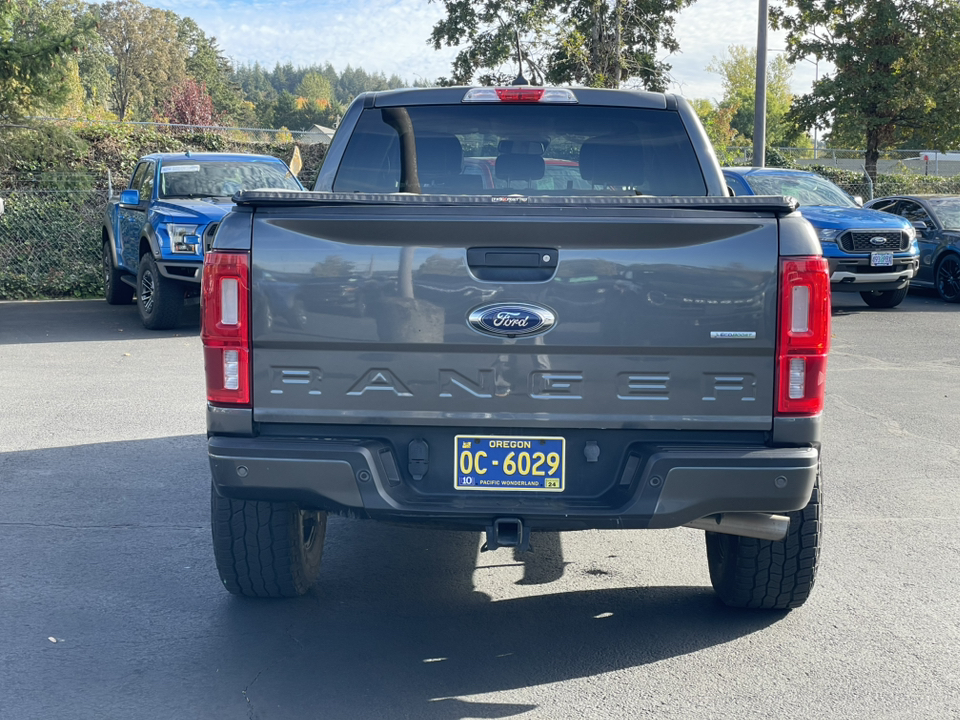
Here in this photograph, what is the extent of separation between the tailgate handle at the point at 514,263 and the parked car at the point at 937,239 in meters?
14.3

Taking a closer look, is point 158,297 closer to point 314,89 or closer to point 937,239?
point 937,239

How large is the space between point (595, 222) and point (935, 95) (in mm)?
28160

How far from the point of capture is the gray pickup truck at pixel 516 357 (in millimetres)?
3564

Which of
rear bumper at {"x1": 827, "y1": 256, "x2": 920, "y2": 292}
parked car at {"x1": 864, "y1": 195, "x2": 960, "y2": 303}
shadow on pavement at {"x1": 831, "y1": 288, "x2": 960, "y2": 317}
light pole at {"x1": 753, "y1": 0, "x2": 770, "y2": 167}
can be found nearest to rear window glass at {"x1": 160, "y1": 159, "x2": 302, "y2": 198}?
rear bumper at {"x1": 827, "y1": 256, "x2": 920, "y2": 292}

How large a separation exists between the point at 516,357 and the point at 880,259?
40.2ft

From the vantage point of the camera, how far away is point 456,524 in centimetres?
377

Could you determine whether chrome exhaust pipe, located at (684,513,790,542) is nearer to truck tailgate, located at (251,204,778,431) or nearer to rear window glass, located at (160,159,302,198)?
truck tailgate, located at (251,204,778,431)

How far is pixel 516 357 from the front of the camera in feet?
11.8

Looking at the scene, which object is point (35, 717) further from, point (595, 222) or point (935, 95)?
point (935, 95)

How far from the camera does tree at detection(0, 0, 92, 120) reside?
639 inches

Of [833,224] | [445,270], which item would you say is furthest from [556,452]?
[833,224]

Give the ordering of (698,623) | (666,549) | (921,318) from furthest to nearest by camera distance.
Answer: (921,318), (666,549), (698,623)

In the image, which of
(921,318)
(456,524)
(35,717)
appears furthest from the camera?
(921,318)

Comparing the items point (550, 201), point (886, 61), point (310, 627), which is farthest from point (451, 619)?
point (886, 61)
